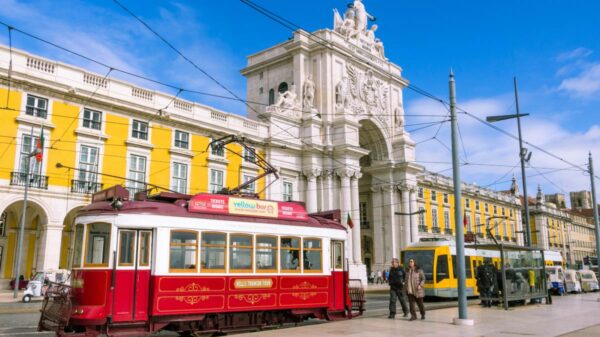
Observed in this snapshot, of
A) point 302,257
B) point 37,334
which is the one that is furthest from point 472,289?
point 37,334

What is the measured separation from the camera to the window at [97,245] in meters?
11.3

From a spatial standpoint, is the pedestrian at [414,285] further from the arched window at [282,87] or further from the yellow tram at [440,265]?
the arched window at [282,87]

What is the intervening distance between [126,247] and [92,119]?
20.0 meters

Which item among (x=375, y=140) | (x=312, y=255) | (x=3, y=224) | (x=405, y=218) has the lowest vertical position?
(x=312, y=255)

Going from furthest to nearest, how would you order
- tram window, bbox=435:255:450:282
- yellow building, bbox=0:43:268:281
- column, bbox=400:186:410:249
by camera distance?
column, bbox=400:186:410:249 → tram window, bbox=435:255:450:282 → yellow building, bbox=0:43:268:281

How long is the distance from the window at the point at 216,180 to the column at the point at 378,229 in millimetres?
19840

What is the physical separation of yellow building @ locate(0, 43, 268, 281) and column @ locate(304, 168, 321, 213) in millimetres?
8936

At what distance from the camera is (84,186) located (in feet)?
93.9

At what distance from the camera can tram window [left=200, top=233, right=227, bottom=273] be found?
12477mm

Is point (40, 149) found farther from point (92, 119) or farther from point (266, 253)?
point (266, 253)

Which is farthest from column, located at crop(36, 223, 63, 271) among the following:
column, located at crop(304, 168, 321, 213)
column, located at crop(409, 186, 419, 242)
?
column, located at crop(409, 186, 419, 242)

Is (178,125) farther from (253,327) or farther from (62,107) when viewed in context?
(253,327)

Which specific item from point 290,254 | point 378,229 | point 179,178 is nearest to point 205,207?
point 290,254

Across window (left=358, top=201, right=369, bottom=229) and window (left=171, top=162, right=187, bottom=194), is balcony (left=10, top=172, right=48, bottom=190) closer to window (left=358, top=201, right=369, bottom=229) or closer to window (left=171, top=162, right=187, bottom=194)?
window (left=171, top=162, right=187, bottom=194)
